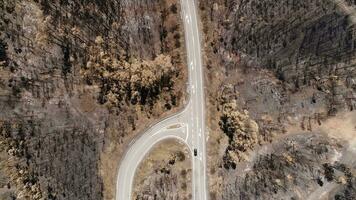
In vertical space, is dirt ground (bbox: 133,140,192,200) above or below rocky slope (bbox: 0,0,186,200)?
below

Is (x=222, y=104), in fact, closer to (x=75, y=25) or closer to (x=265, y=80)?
(x=265, y=80)

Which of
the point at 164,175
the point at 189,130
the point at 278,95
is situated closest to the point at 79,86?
the point at 189,130

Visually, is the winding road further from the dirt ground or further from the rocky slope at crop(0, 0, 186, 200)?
the rocky slope at crop(0, 0, 186, 200)

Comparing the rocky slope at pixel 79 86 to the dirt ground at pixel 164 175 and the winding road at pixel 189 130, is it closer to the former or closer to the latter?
the winding road at pixel 189 130

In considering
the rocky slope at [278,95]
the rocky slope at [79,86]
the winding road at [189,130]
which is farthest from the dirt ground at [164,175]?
the rocky slope at [79,86]

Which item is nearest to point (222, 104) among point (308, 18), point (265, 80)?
point (265, 80)

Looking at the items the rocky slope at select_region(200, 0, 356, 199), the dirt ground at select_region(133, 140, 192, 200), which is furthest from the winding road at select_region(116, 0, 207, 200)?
the rocky slope at select_region(200, 0, 356, 199)

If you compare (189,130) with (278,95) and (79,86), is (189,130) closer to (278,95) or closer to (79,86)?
(278,95)
